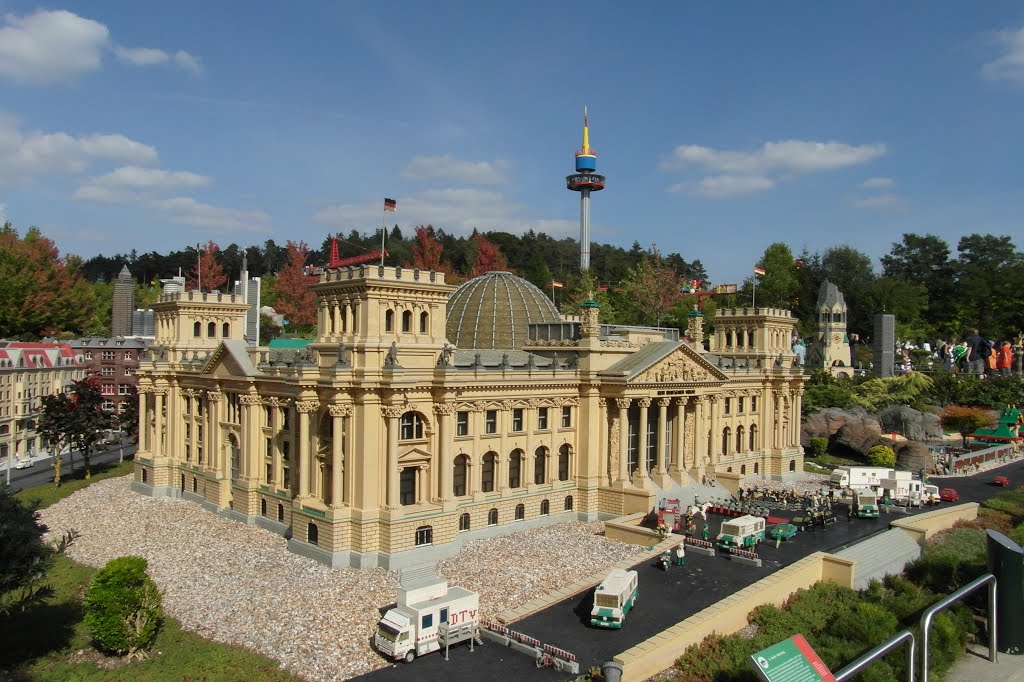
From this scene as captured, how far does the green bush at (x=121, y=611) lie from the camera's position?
3238 cm

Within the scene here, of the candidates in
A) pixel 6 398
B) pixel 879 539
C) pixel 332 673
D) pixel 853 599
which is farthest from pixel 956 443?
pixel 6 398

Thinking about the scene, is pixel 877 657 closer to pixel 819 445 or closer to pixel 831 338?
pixel 819 445

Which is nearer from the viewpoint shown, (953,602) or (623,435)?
(953,602)

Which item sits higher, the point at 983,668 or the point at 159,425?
the point at 159,425

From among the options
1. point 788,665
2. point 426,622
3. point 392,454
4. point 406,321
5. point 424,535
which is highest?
point 406,321

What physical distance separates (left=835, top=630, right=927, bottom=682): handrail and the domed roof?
159ft

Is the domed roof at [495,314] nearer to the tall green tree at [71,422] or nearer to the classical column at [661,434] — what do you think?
the classical column at [661,434]

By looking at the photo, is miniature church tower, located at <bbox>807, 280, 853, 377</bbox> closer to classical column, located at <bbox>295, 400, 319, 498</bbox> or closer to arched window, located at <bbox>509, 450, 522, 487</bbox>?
arched window, located at <bbox>509, 450, 522, 487</bbox>

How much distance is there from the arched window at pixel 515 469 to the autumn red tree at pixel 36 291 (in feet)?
290

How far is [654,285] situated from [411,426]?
2946 inches

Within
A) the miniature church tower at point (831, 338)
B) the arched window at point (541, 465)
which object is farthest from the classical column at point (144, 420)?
the miniature church tower at point (831, 338)

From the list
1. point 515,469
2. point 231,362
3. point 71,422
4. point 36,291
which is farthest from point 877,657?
point 36,291

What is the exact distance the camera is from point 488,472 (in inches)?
1937

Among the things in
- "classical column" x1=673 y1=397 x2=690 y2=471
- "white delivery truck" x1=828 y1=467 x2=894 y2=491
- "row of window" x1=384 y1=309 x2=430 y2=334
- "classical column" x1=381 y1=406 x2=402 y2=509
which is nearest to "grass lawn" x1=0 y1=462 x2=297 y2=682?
"classical column" x1=381 y1=406 x2=402 y2=509
